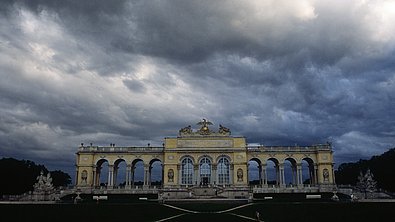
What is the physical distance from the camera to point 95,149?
79.7m

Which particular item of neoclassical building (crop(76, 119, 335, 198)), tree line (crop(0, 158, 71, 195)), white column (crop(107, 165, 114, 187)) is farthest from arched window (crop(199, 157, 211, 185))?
tree line (crop(0, 158, 71, 195))

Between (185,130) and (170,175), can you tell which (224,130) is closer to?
(185,130)

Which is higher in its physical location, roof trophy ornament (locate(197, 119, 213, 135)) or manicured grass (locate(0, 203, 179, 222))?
roof trophy ornament (locate(197, 119, 213, 135))

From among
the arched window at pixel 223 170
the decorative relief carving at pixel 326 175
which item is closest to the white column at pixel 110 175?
the arched window at pixel 223 170

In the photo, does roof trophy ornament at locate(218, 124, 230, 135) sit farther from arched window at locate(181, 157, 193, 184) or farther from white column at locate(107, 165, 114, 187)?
white column at locate(107, 165, 114, 187)

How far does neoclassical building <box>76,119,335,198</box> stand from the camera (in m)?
76.8

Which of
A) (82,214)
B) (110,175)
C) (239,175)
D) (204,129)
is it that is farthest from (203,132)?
(82,214)

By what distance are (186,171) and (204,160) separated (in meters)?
4.54

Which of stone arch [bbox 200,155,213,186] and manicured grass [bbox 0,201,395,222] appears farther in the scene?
stone arch [bbox 200,155,213,186]

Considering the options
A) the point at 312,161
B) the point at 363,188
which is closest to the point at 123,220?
the point at 363,188

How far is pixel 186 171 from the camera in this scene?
255 feet

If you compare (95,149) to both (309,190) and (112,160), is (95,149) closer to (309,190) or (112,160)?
(112,160)

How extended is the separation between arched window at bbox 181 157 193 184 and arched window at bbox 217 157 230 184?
238 inches

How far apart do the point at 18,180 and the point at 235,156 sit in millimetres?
47907
